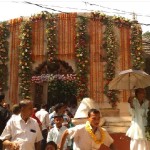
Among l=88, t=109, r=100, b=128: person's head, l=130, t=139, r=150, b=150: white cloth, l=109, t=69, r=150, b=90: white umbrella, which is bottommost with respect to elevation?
l=130, t=139, r=150, b=150: white cloth

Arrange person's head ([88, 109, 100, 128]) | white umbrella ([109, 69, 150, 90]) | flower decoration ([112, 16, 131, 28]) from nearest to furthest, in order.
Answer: person's head ([88, 109, 100, 128]), white umbrella ([109, 69, 150, 90]), flower decoration ([112, 16, 131, 28])

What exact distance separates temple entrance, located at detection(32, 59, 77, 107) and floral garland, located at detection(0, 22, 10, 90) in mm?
1289

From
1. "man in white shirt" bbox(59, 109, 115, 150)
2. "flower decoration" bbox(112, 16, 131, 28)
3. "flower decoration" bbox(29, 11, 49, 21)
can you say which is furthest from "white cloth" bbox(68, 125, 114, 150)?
"flower decoration" bbox(29, 11, 49, 21)

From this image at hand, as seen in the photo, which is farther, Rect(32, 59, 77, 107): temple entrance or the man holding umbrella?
Rect(32, 59, 77, 107): temple entrance

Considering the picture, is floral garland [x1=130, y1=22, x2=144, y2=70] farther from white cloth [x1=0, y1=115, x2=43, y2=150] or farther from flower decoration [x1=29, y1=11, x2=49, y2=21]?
white cloth [x1=0, y1=115, x2=43, y2=150]

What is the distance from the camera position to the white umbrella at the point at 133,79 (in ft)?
25.2

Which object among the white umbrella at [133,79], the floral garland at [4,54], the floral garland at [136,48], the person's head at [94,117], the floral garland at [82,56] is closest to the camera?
the person's head at [94,117]

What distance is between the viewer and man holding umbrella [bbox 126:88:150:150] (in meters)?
6.61

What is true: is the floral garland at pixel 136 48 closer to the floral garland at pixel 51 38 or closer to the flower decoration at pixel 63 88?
the flower decoration at pixel 63 88

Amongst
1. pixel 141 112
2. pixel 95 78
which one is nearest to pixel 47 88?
pixel 95 78

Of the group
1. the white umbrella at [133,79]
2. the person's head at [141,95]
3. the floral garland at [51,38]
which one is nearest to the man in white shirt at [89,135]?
the person's head at [141,95]

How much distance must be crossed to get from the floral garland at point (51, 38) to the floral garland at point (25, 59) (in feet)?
2.71

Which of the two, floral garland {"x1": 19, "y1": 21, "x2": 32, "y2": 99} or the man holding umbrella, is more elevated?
floral garland {"x1": 19, "y1": 21, "x2": 32, "y2": 99}

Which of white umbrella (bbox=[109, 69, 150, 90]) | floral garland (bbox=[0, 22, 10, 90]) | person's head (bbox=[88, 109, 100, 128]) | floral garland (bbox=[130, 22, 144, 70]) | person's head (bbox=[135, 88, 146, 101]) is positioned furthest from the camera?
floral garland (bbox=[0, 22, 10, 90])
